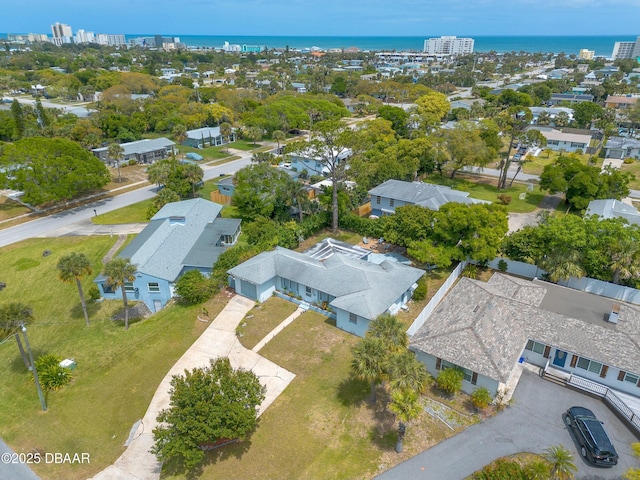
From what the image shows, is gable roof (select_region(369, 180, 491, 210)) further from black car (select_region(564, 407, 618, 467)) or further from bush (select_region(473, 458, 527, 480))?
bush (select_region(473, 458, 527, 480))

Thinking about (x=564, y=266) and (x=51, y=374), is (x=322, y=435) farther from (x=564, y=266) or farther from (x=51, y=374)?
(x=564, y=266)

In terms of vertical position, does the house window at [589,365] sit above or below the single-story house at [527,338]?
below

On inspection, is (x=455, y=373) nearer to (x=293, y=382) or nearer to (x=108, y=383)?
(x=293, y=382)

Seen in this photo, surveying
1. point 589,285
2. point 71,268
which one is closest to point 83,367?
point 71,268

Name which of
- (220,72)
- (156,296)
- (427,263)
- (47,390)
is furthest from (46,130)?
(220,72)

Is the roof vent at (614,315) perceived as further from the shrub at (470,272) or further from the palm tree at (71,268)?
the palm tree at (71,268)

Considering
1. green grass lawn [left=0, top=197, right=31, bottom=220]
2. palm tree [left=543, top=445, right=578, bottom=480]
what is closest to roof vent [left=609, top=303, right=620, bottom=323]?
palm tree [left=543, top=445, right=578, bottom=480]

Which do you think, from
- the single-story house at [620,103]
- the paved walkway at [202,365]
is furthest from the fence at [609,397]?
the single-story house at [620,103]

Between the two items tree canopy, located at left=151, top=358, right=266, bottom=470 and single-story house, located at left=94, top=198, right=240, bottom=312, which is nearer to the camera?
tree canopy, located at left=151, top=358, right=266, bottom=470
